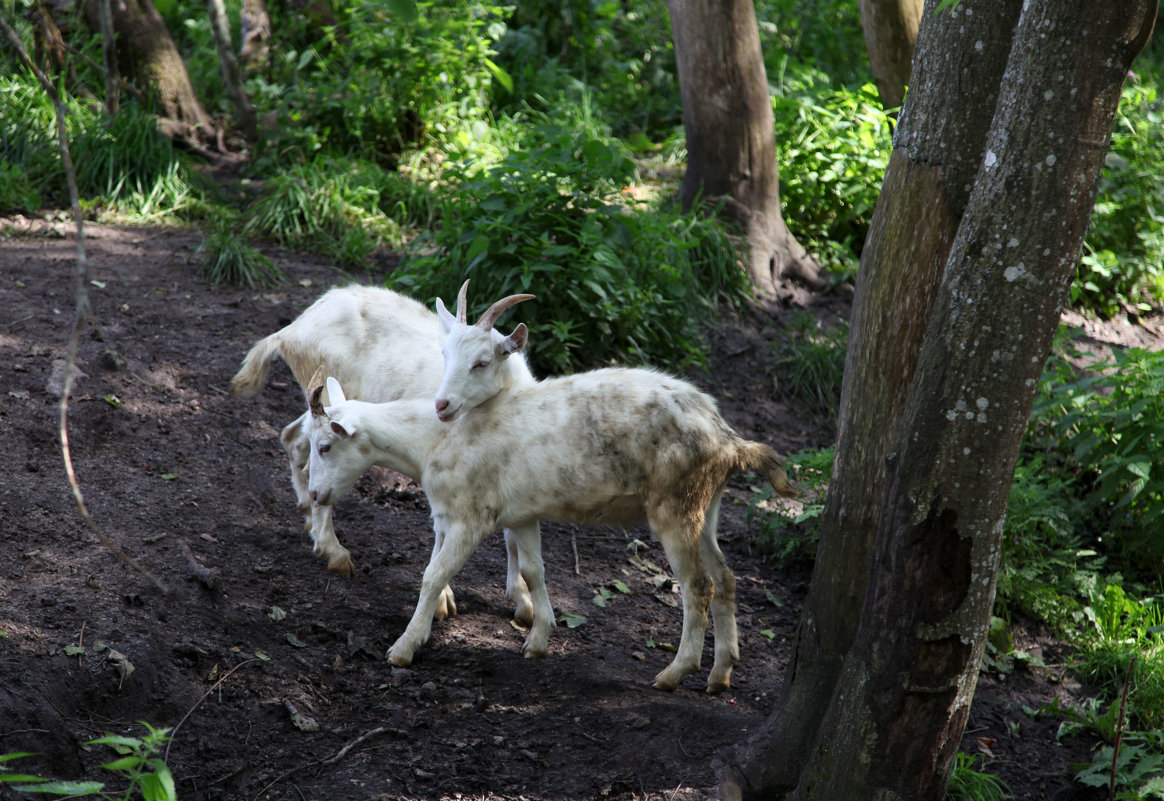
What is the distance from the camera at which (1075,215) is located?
9.30 ft

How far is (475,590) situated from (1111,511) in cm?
414

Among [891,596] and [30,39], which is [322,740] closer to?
[891,596]

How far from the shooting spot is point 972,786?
4.05m

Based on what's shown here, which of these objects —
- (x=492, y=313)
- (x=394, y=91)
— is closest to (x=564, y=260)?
(x=492, y=313)

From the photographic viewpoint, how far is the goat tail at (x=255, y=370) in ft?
18.4

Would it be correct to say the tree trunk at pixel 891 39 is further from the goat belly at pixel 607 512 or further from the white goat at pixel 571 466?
the goat belly at pixel 607 512

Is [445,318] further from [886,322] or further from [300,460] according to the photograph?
[886,322]

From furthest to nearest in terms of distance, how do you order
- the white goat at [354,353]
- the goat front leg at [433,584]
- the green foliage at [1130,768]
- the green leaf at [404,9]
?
1. the white goat at [354,353]
2. the goat front leg at [433,584]
3. the green foliage at [1130,768]
4. the green leaf at [404,9]

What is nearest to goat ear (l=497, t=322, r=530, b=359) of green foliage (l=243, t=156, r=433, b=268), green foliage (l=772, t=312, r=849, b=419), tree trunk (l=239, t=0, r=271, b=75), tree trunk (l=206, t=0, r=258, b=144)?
green foliage (l=772, t=312, r=849, b=419)

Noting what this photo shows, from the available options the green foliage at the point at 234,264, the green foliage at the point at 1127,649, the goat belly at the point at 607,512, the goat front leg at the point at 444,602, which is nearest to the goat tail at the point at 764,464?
the goat belly at the point at 607,512

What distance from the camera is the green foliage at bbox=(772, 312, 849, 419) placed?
8.04 metres

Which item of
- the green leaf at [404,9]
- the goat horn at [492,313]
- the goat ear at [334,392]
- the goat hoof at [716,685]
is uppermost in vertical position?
the green leaf at [404,9]

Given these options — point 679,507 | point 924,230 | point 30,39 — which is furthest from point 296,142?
point 924,230

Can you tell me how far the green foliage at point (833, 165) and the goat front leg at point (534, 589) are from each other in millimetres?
5632
